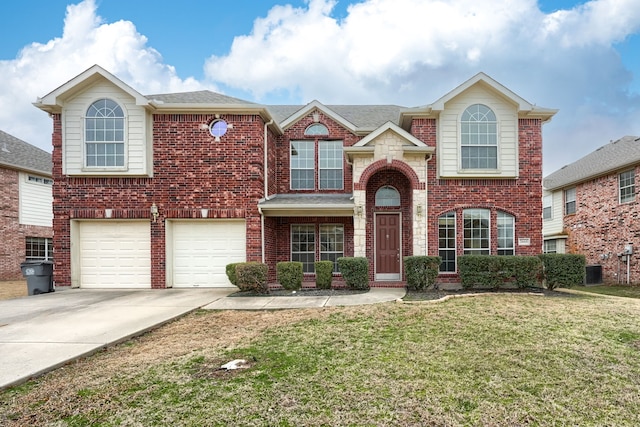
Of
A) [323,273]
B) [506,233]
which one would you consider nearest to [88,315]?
[323,273]

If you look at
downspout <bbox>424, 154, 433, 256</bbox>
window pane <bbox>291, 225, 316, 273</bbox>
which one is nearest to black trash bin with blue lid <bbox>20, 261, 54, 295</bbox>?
window pane <bbox>291, 225, 316, 273</bbox>

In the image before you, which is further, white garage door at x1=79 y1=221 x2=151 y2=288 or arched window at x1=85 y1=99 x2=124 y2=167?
white garage door at x1=79 y1=221 x2=151 y2=288

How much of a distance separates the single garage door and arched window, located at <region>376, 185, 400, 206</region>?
16.1 feet

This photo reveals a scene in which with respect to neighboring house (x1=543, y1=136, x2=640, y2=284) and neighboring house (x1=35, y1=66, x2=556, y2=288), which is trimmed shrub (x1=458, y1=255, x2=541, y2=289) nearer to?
neighboring house (x1=35, y1=66, x2=556, y2=288)

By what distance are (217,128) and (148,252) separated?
15.5 ft

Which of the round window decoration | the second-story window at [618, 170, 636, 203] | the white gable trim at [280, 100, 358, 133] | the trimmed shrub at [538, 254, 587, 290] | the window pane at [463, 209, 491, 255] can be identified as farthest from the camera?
the second-story window at [618, 170, 636, 203]

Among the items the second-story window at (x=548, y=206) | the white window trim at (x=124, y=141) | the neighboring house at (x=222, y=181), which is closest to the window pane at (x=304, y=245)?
the neighboring house at (x=222, y=181)

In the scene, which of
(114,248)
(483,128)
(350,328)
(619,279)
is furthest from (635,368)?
(619,279)

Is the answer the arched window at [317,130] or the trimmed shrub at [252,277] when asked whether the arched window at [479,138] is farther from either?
the trimmed shrub at [252,277]

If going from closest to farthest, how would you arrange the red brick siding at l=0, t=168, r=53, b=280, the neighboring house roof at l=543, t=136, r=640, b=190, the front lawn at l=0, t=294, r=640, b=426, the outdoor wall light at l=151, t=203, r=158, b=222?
the front lawn at l=0, t=294, r=640, b=426 < the outdoor wall light at l=151, t=203, r=158, b=222 < the neighboring house roof at l=543, t=136, r=640, b=190 < the red brick siding at l=0, t=168, r=53, b=280

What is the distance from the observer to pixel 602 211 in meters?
16.6

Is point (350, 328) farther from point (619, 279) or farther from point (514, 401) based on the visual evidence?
point (619, 279)

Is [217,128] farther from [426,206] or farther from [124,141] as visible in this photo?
[426,206]

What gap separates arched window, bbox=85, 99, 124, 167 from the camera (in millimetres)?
11578
